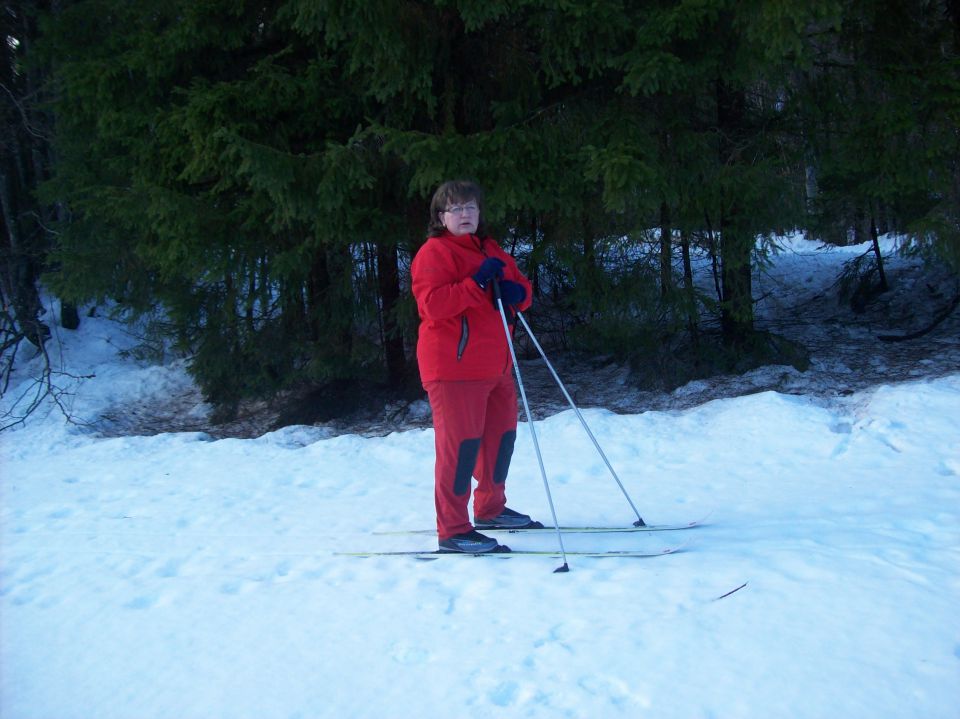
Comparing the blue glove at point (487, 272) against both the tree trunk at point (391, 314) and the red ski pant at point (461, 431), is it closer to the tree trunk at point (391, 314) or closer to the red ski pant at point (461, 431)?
the red ski pant at point (461, 431)

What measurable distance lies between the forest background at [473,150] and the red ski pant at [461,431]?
2.46 m

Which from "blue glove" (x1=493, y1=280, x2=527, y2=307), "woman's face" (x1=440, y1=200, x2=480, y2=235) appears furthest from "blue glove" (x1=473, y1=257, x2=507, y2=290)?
"woman's face" (x1=440, y1=200, x2=480, y2=235)

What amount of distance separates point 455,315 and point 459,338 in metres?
0.13

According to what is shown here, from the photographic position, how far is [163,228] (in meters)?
6.57

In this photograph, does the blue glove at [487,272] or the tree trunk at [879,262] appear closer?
the blue glove at [487,272]

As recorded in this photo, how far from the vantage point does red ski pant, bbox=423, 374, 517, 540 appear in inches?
151

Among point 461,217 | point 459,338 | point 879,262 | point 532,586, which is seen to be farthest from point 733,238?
point 879,262

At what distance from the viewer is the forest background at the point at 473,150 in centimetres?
601

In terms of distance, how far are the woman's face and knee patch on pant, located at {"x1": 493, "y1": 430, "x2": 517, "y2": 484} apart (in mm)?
1150

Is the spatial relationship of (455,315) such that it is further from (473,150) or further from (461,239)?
(473,150)

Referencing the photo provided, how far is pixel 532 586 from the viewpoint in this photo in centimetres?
339

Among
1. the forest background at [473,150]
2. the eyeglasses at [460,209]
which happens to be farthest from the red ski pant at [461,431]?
the forest background at [473,150]

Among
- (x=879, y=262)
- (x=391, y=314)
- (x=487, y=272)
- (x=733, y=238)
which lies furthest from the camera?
(x=879, y=262)

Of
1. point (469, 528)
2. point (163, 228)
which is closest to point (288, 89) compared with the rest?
point (163, 228)
